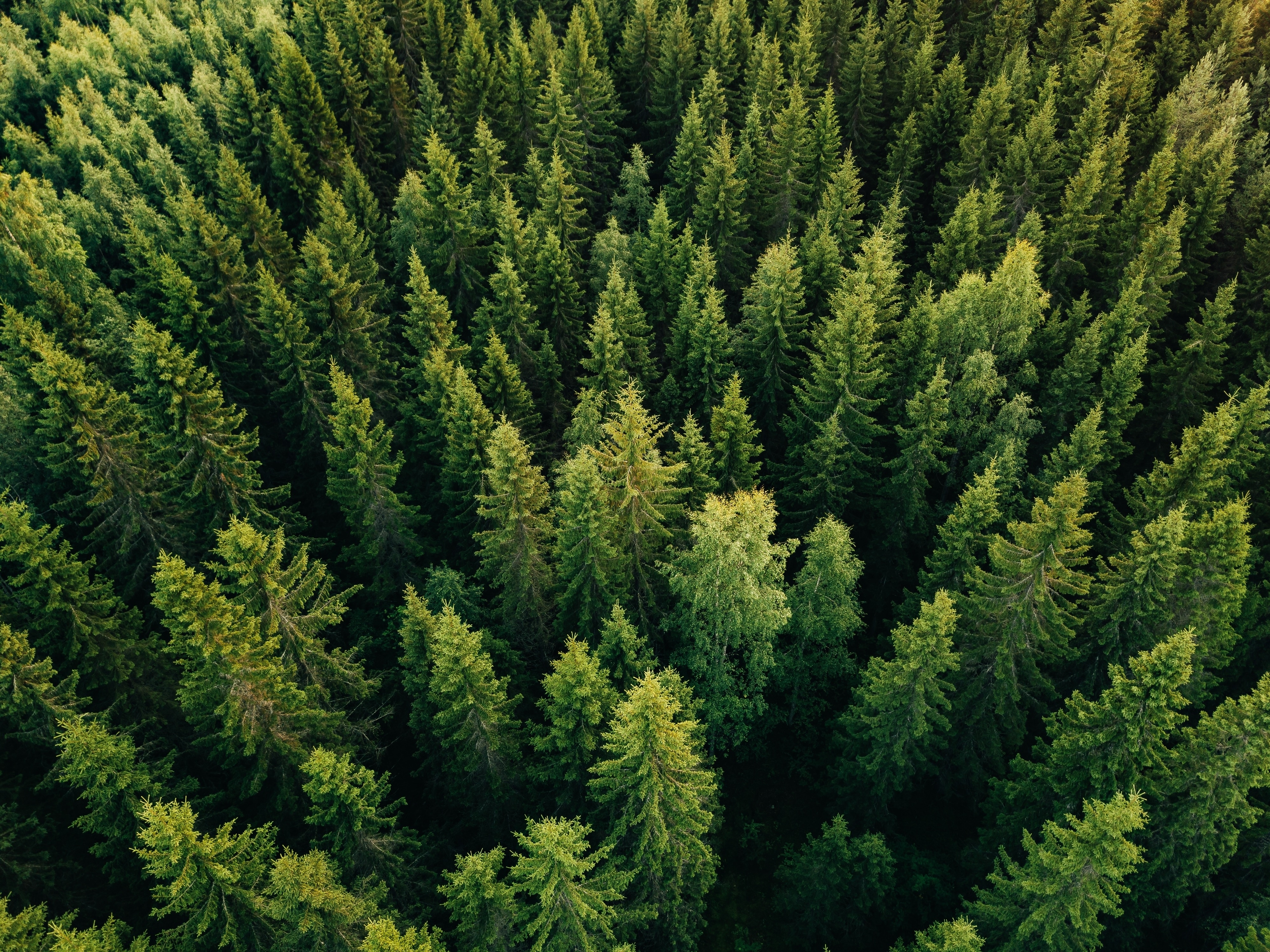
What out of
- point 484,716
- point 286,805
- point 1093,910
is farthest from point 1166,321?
point 286,805

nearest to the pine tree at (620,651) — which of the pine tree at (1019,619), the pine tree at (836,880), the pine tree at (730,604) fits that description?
the pine tree at (730,604)

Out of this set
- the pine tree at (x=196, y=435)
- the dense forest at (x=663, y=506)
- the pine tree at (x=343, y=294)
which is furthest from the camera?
the pine tree at (x=343, y=294)

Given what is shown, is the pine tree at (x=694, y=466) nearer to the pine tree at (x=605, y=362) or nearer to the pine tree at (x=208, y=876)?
the pine tree at (x=605, y=362)

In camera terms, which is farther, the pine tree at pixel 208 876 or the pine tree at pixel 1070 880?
the pine tree at pixel 1070 880

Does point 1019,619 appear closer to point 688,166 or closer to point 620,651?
point 620,651

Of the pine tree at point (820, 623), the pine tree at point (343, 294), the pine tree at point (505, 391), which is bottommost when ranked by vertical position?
the pine tree at point (820, 623)

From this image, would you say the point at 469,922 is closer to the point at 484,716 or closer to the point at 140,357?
the point at 484,716
